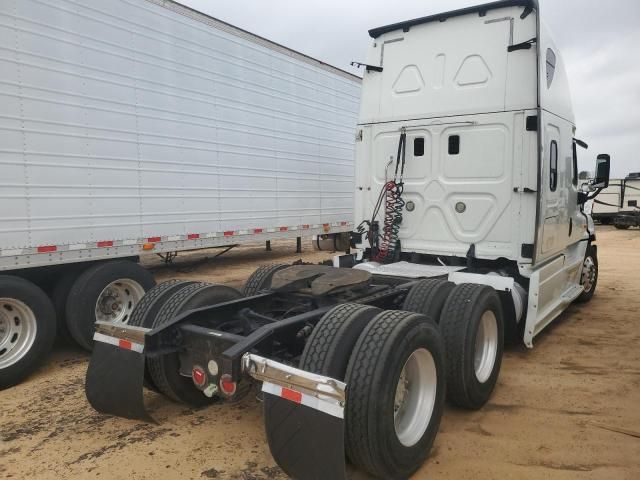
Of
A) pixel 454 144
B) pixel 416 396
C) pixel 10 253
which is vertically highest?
pixel 454 144

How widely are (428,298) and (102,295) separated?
3.68 meters

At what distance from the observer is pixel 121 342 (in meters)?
3.29

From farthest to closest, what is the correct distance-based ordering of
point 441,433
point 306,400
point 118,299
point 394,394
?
1. point 118,299
2. point 441,433
3. point 394,394
4. point 306,400

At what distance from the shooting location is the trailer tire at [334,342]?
274cm

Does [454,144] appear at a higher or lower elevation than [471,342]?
higher

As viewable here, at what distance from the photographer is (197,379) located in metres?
3.07

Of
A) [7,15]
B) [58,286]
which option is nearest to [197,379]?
[58,286]

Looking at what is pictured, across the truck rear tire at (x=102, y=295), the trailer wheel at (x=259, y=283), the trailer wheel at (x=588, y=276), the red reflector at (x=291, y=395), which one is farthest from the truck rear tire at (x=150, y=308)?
the trailer wheel at (x=588, y=276)

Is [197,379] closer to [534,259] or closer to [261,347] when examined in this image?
[261,347]

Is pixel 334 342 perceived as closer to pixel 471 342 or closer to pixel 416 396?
pixel 416 396

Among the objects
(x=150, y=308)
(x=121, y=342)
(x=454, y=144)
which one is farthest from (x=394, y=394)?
(x=454, y=144)

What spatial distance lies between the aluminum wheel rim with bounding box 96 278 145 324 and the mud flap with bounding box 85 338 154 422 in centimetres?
221

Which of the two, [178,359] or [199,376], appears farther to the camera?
[178,359]

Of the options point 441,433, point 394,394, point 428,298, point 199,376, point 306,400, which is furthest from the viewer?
point 428,298
